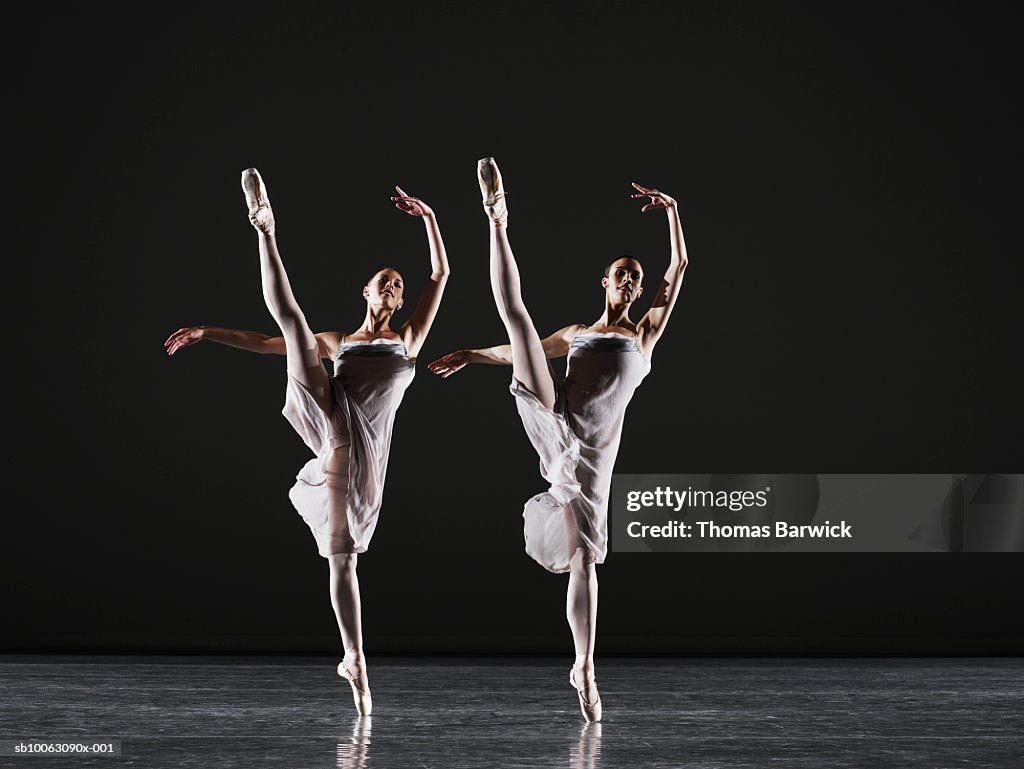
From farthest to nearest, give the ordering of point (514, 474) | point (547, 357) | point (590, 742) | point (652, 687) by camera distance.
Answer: point (514, 474)
point (652, 687)
point (547, 357)
point (590, 742)

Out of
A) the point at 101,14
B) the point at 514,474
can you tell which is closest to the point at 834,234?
the point at 514,474

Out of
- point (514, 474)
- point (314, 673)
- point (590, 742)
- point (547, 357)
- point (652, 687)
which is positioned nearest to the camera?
point (590, 742)

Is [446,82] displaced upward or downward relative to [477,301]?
upward

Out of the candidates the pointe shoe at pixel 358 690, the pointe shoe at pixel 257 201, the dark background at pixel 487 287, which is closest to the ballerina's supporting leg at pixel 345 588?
the pointe shoe at pixel 358 690

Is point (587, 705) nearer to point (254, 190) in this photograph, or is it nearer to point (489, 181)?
point (489, 181)

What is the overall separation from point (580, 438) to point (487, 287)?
2400 mm

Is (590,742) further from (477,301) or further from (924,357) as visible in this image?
(924,357)

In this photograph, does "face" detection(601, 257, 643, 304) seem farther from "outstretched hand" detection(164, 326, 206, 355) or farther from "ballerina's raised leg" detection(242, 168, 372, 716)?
"outstretched hand" detection(164, 326, 206, 355)

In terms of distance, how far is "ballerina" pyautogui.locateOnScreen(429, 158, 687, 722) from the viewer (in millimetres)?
4047

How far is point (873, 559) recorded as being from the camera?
6.50 m

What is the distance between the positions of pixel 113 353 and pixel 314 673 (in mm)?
2188

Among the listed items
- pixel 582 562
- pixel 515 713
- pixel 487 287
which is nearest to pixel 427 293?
pixel 582 562

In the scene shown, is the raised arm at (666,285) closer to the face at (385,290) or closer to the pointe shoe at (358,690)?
the face at (385,290)

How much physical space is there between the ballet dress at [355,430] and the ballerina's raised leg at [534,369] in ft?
1.64
